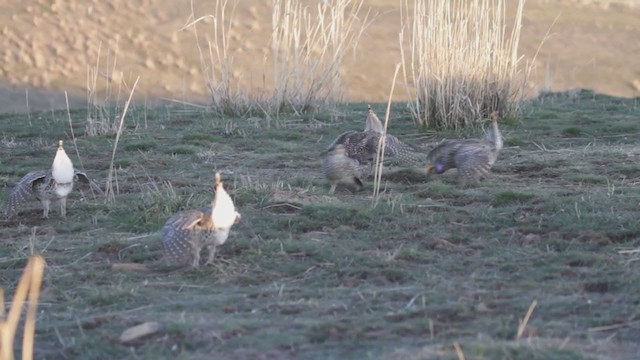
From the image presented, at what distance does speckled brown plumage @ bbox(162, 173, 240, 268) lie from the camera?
19.4 feet

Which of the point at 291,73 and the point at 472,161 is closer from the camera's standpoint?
the point at 472,161

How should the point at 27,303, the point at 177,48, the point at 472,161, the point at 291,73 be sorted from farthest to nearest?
the point at 177,48 < the point at 291,73 < the point at 472,161 < the point at 27,303

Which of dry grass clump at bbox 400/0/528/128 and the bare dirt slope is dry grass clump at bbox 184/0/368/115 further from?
the bare dirt slope

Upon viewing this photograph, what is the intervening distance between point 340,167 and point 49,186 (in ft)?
6.94

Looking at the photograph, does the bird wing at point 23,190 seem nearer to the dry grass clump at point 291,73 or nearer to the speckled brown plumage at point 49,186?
the speckled brown plumage at point 49,186

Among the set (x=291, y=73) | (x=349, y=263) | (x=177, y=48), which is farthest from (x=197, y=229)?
(x=177, y=48)

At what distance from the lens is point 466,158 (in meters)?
8.41

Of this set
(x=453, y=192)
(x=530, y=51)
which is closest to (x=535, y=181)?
(x=453, y=192)

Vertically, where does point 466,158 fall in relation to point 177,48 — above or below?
below

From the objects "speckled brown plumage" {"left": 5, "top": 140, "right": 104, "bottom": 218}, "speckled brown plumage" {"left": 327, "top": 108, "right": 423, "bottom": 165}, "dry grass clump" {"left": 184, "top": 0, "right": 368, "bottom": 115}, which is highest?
"dry grass clump" {"left": 184, "top": 0, "right": 368, "bottom": 115}

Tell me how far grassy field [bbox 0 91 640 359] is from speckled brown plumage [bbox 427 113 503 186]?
0.14 m

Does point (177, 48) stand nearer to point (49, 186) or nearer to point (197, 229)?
point (49, 186)

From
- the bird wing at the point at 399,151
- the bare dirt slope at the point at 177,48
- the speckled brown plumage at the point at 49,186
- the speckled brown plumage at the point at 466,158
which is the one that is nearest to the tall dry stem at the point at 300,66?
the bird wing at the point at 399,151

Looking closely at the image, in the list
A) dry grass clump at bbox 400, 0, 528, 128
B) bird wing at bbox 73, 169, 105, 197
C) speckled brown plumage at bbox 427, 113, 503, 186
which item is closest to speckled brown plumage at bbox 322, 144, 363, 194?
speckled brown plumage at bbox 427, 113, 503, 186
